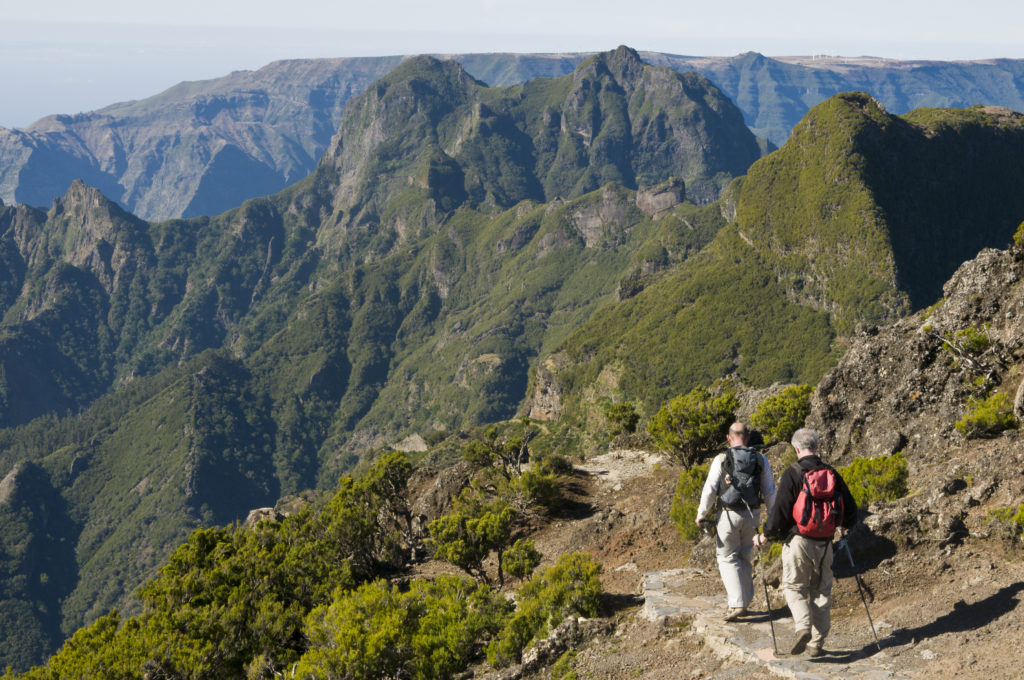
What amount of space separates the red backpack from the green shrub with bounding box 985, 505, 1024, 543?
655 centimetres

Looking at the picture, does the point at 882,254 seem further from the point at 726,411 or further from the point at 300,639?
the point at 300,639

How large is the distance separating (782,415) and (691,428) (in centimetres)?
557

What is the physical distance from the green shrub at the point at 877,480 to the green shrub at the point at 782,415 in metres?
11.7

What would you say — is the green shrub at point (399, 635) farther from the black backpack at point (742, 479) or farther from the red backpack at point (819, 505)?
the red backpack at point (819, 505)

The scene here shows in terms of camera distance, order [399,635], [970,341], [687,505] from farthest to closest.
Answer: [970,341] < [687,505] < [399,635]

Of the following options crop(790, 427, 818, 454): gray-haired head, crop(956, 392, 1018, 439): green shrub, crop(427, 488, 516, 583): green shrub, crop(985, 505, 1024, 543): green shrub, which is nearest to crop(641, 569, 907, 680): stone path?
crop(790, 427, 818, 454): gray-haired head

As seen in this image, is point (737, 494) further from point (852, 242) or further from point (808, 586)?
point (852, 242)

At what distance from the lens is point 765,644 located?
1386cm

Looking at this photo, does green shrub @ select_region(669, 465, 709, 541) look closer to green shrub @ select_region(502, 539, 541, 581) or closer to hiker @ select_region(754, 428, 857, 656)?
green shrub @ select_region(502, 539, 541, 581)

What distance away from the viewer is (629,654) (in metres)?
15.9

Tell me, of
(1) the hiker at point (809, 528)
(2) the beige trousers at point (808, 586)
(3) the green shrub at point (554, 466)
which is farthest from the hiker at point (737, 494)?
(3) the green shrub at point (554, 466)

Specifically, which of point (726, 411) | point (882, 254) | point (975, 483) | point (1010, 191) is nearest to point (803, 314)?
point (882, 254)

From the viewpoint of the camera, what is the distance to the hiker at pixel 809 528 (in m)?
12.4

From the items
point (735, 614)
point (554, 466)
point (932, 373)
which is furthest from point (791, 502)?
point (554, 466)
